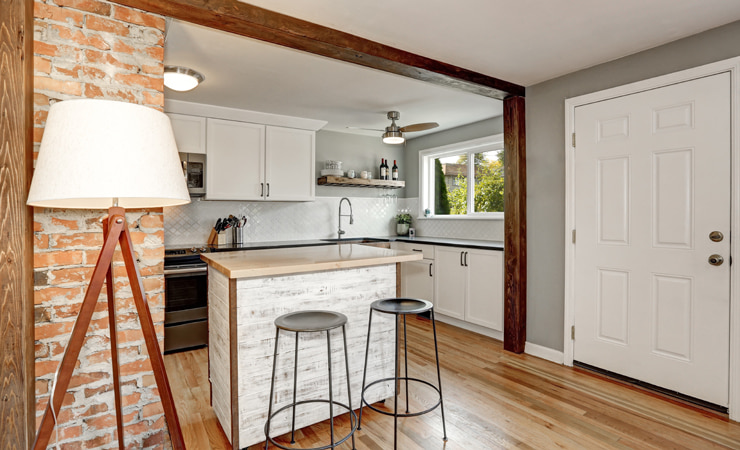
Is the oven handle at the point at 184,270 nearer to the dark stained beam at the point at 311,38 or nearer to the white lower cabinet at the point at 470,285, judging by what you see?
the dark stained beam at the point at 311,38

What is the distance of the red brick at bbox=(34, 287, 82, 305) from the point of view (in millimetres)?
1585

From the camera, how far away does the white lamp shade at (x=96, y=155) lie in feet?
3.81

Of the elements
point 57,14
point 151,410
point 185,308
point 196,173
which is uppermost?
point 57,14

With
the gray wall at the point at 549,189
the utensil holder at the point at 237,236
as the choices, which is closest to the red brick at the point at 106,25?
the utensil holder at the point at 237,236

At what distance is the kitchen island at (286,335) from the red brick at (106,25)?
117cm

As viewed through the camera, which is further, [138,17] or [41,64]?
[138,17]

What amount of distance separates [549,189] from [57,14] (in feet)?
10.8

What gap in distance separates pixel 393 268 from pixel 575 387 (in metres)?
1.56

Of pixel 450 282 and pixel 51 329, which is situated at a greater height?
pixel 51 329

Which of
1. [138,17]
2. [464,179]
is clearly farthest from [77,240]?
[464,179]

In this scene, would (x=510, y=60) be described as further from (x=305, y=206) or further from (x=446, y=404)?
(x=305, y=206)

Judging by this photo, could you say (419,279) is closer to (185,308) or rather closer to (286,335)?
(185,308)

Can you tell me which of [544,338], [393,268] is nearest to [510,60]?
[393,268]

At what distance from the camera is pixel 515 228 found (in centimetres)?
329
